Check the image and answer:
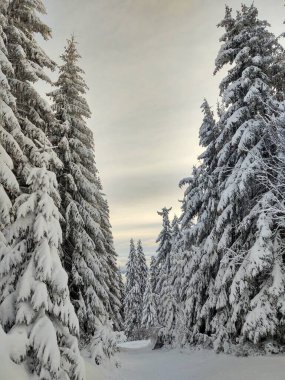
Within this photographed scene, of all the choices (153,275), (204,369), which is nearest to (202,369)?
(204,369)

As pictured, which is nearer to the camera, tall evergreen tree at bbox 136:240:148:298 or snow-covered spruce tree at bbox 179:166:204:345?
snow-covered spruce tree at bbox 179:166:204:345

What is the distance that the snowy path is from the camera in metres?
13.5

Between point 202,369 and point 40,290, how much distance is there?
36.0 feet

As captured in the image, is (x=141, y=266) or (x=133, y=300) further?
(x=141, y=266)

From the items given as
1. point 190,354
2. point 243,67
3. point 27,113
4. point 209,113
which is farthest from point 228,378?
point 209,113

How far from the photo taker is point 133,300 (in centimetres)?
5928

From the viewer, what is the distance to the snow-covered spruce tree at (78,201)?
1784cm

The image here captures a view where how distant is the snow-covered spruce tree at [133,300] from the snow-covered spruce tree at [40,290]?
49068 mm

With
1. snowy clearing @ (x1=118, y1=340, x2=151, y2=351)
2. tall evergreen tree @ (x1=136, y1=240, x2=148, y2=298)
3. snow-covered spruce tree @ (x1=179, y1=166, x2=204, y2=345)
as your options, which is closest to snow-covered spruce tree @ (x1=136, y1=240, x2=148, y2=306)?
tall evergreen tree @ (x1=136, y1=240, x2=148, y2=298)

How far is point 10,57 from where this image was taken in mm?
14602

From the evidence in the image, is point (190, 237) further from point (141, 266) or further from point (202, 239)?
point (141, 266)

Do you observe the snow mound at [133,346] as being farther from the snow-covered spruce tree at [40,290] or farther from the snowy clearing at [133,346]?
the snow-covered spruce tree at [40,290]

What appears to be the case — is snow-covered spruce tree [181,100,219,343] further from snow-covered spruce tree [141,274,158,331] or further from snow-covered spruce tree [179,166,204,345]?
snow-covered spruce tree [141,274,158,331]

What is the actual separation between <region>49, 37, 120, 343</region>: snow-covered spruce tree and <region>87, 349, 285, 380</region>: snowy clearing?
286cm
